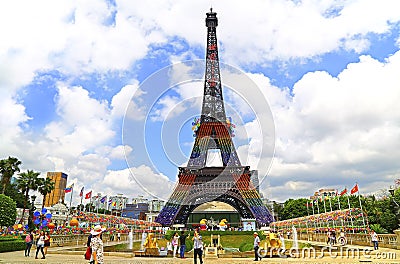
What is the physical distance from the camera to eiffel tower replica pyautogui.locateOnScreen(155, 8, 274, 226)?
4499 centimetres

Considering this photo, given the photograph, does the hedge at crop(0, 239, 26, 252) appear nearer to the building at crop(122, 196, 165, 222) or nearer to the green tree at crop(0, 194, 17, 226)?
the green tree at crop(0, 194, 17, 226)

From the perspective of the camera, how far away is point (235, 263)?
44.7ft

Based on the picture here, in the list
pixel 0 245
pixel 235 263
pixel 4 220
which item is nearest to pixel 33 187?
pixel 4 220

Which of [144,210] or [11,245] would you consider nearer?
[11,245]

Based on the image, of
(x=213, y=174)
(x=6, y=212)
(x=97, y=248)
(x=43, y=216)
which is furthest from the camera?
(x=213, y=174)

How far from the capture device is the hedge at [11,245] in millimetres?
20341

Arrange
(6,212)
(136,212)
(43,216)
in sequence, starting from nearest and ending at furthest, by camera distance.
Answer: (43,216), (6,212), (136,212)

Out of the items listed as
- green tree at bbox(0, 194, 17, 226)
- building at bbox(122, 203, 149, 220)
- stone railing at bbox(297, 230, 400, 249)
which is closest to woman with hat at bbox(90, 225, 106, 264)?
stone railing at bbox(297, 230, 400, 249)

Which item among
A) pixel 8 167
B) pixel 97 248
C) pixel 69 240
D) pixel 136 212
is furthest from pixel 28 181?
pixel 136 212

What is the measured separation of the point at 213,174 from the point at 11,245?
30.6 meters

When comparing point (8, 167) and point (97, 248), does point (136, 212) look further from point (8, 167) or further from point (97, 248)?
point (97, 248)

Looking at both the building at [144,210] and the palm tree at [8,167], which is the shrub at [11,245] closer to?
the palm tree at [8,167]

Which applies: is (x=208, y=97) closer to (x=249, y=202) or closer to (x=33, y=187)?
(x=249, y=202)

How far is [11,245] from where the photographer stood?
2123 centimetres
